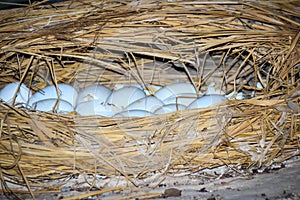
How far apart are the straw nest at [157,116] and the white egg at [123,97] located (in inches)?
5.3

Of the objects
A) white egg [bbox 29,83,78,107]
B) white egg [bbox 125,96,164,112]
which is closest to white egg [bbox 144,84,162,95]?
white egg [bbox 125,96,164,112]

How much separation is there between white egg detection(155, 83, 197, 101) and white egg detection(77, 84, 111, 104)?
7.6 inches

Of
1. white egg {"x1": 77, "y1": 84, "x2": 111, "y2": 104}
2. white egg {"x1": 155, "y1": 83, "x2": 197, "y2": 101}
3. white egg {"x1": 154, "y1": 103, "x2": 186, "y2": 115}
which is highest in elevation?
white egg {"x1": 77, "y1": 84, "x2": 111, "y2": 104}

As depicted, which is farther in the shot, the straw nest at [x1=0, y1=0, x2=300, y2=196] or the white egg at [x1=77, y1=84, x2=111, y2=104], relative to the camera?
the white egg at [x1=77, y1=84, x2=111, y2=104]

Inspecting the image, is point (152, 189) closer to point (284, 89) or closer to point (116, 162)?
point (116, 162)

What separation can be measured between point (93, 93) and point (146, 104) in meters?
0.21

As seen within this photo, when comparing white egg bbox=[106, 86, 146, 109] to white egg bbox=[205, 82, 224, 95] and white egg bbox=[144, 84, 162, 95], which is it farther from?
white egg bbox=[205, 82, 224, 95]

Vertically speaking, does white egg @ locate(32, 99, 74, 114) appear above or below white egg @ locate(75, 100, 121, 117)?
above

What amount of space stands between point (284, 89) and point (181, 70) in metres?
0.46

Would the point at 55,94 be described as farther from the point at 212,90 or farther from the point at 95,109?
the point at 212,90

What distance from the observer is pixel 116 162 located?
4.36 ft

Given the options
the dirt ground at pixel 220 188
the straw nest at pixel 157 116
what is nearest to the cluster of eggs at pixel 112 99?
the straw nest at pixel 157 116

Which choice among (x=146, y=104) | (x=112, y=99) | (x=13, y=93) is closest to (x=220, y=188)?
(x=146, y=104)

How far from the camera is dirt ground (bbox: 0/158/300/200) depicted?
118cm
